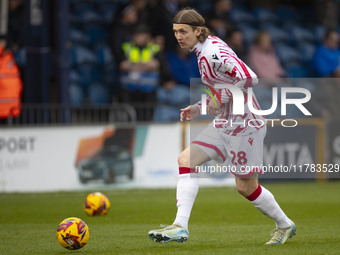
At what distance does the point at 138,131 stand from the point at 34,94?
2.23 m

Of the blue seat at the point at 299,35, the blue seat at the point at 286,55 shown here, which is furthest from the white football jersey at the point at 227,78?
the blue seat at the point at 299,35

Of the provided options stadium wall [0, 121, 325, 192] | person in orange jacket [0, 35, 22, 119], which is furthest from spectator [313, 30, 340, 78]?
person in orange jacket [0, 35, 22, 119]

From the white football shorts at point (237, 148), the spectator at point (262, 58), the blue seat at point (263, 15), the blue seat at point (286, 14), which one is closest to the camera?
the white football shorts at point (237, 148)

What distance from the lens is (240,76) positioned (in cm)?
719

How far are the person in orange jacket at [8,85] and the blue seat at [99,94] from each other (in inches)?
80.0

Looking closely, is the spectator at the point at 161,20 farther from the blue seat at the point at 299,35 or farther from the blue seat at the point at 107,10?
the blue seat at the point at 299,35

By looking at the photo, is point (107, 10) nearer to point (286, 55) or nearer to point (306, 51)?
point (286, 55)

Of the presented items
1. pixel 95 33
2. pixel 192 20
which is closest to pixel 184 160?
pixel 192 20

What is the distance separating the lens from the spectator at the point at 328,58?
58.3 ft

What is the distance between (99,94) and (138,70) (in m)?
1.31

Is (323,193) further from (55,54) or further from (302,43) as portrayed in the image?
(302,43)

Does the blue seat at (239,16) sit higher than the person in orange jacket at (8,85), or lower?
higher

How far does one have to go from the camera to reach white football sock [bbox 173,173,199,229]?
7.23m

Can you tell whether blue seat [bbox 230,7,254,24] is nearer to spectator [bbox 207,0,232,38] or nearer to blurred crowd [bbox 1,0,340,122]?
blurred crowd [bbox 1,0,340,122]
